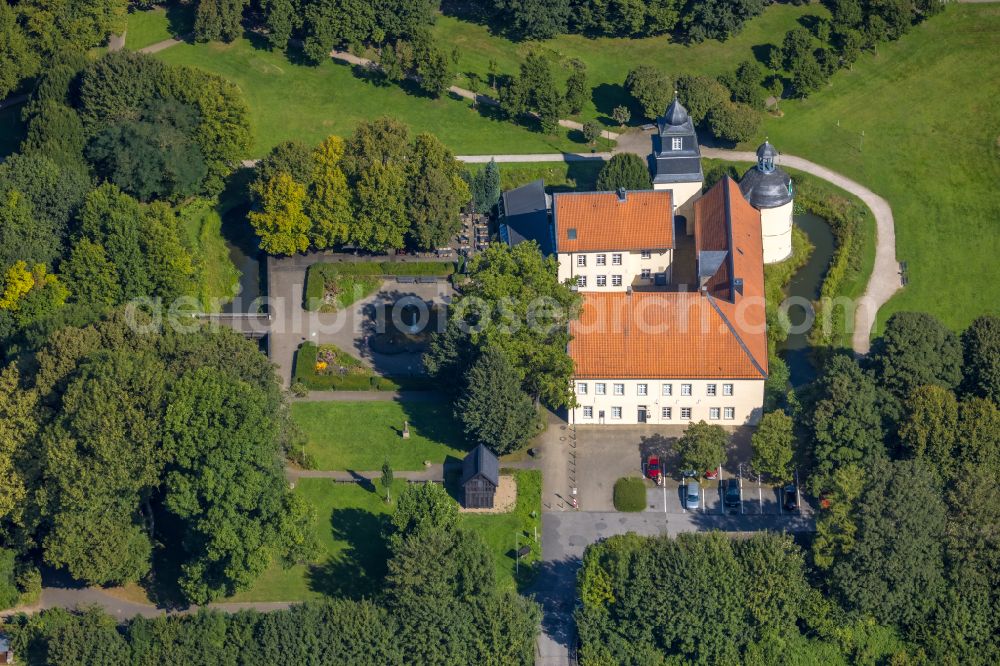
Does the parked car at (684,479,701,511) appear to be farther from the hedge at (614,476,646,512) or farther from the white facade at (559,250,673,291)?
the white facade at (559,250,673,291)

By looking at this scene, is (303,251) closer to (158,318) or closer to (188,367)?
(158,318)

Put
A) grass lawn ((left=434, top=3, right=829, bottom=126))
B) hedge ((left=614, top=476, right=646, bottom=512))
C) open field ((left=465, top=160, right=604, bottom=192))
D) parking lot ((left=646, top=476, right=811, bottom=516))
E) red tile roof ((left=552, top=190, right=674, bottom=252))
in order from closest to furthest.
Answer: parking lot ((left=646, top=476, right=811, bottom=516))
hedge ((left=614, top=476, right=646, bottom=512))
red tile roof ((left=552, top=190, right=674, bottom=252))
open field ((left=465, top=160, right=604, bottom=192))
grass lawn ((left=434, top=3, right=829, bottom=126))

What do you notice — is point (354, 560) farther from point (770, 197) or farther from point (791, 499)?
point (770, 197)

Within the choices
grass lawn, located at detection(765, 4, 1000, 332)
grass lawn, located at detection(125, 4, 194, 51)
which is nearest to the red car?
grass lawn, located at detection(765, 4, 1000, 332)

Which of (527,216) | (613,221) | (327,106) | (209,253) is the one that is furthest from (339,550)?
(327,106)

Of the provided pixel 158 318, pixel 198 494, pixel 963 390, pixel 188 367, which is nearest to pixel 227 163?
pixel 158 318

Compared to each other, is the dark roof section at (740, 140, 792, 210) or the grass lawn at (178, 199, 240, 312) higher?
the dark roof section at (740, 140, 792, 210)
